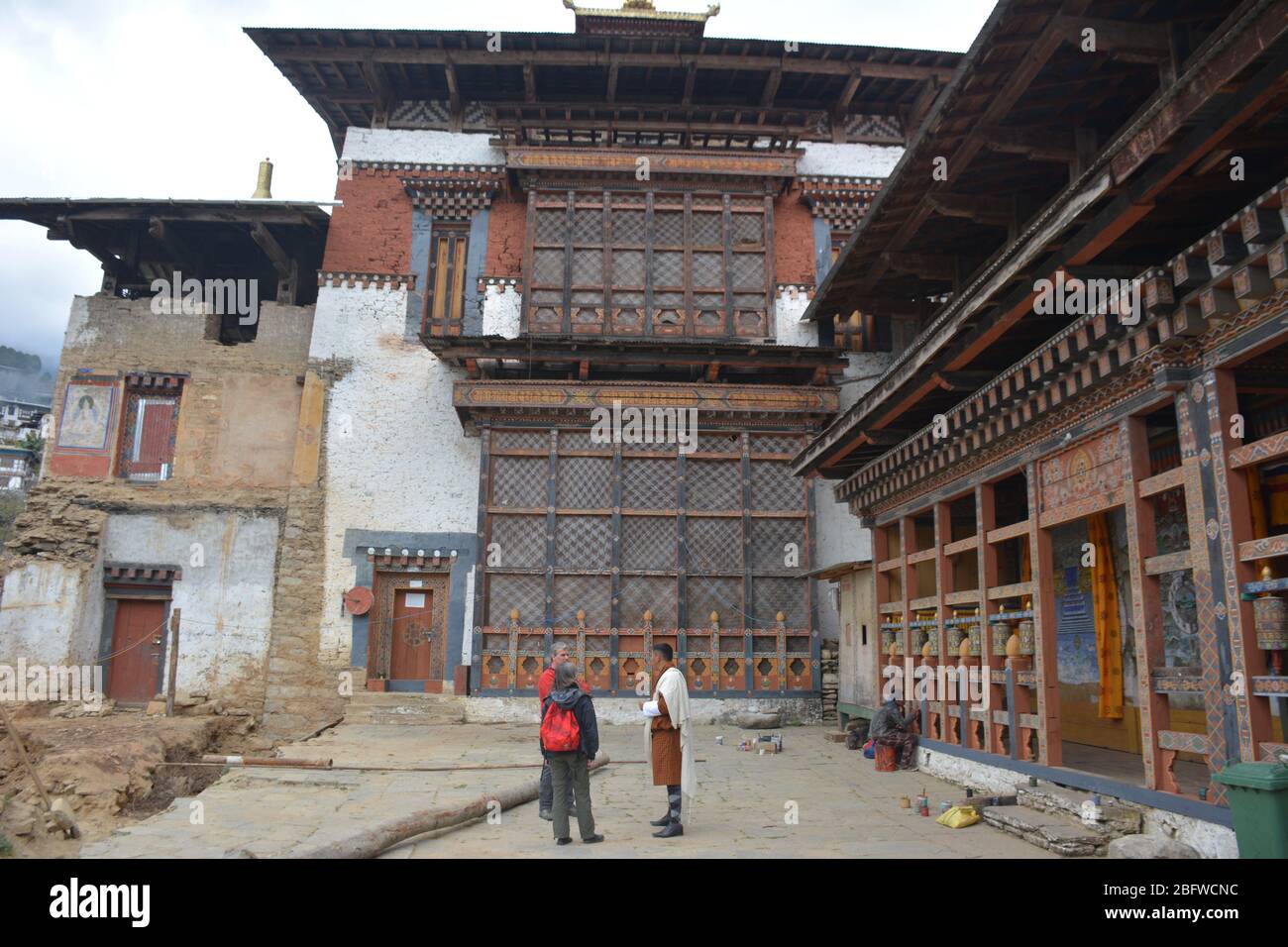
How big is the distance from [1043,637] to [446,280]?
1433 centimetres

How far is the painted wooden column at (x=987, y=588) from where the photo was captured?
922 cm

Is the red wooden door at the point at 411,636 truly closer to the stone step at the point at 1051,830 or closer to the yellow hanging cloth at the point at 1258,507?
the stone step at the point at 1051,830

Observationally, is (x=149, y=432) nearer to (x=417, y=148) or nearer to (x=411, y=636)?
(x=411, y=636)

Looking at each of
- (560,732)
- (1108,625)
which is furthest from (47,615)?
(1108,625)

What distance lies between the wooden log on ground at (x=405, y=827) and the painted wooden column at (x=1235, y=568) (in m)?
5.98

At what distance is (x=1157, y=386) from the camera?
257 inches

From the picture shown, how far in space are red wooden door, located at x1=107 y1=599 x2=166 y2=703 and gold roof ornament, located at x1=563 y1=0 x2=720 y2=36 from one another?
1469 cm

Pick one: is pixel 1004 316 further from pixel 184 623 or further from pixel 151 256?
pixel 151 256

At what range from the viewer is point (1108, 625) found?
33.7 feet

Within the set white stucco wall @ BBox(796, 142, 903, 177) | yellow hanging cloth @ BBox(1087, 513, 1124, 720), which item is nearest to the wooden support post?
yellow hanging cloth @ BBox(1087, 513, 1124, 720)

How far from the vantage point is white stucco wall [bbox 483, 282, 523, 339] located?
18.2m

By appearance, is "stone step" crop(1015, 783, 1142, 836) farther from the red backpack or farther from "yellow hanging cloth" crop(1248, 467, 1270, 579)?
the red backpack

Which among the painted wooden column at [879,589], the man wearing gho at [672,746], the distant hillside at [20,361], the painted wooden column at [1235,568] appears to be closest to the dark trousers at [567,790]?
the man wearing gho at [672,746]
